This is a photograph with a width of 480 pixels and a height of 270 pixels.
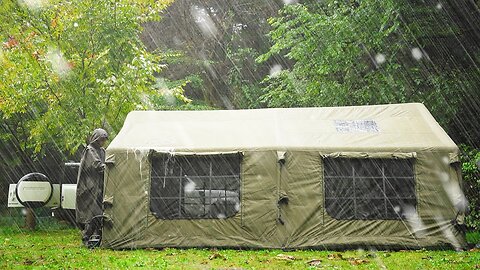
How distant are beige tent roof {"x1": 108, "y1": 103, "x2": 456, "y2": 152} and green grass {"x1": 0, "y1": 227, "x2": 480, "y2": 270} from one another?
1457 millimetres

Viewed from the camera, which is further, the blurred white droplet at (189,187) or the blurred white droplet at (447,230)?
the blurred white droplet at (189,187)

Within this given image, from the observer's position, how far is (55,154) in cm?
1381

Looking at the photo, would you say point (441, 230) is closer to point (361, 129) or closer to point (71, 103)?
point (361, 129)

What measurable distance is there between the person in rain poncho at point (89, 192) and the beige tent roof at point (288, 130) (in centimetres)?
44

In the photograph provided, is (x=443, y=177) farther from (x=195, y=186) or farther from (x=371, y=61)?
(x=371, y=61)

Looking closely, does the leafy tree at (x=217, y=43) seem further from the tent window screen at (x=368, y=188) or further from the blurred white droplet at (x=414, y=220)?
the blurred white droplet at (x=414, y=220)

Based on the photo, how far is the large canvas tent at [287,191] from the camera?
7.23m

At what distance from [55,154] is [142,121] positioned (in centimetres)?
637

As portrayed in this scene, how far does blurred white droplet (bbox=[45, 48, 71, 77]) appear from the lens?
33.3 ft

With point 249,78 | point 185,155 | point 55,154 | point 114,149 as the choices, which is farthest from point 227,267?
point 249,78

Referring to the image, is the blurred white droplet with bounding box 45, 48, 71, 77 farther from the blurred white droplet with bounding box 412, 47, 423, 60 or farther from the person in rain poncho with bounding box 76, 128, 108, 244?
the blurred white droplet with bounding box 412, 47, 423, 60

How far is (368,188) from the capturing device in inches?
292

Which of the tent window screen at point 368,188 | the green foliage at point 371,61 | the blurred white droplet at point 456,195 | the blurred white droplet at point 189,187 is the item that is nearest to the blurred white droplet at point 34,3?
the blurred white droplet at point 189,187

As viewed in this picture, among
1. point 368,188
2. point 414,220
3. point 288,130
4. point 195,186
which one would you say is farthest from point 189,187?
point 414,220
